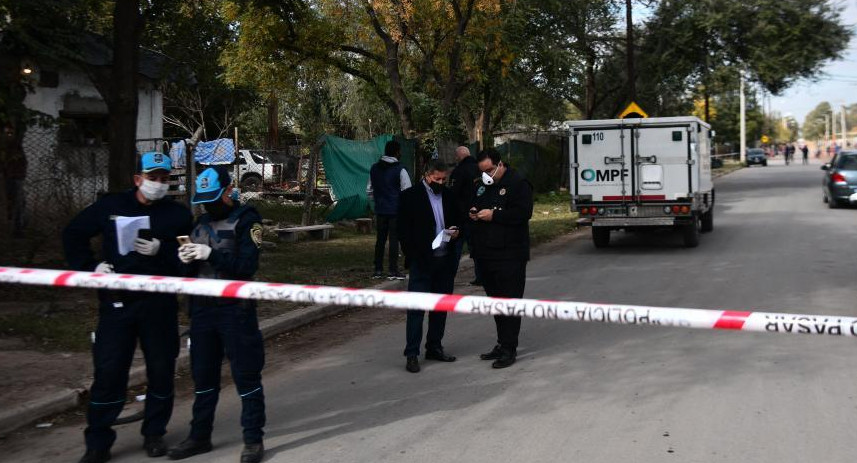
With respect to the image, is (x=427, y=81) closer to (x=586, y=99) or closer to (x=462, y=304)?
(x=586, y=99)

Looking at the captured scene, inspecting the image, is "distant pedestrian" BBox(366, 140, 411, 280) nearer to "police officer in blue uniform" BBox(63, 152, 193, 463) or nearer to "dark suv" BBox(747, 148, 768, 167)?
"police officer in blue uniform" BBox(63, 152, 193, 463)

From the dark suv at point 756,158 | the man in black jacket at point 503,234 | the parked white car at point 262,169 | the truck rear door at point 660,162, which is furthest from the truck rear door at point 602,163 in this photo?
the dark suv at point 756,158

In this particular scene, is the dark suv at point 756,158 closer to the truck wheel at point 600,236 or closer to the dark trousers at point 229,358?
the truck wheel at point 600,236

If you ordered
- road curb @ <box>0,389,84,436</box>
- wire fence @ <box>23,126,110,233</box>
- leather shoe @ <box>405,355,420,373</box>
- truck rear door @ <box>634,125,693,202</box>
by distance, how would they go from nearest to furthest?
road curb @ <box>0,389,84,436</box>
leather shoe @ <box>405,355,420,373</box>
wire fence @ <box>23,126,110,233</box>
truck rear door @ <box>634,125,693,202</box>

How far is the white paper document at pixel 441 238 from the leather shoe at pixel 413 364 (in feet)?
3.10

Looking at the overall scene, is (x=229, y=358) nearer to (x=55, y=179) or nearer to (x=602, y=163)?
(x=55, y=179)

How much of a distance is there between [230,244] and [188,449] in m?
1.25

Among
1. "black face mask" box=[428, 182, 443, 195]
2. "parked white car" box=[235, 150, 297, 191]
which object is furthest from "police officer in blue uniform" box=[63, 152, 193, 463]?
"parked white car" box=[235, 150, 297, 191]

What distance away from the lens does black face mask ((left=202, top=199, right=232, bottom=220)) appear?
4.73m

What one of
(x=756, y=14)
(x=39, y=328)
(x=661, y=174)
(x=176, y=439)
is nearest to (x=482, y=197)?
(x=176, y=439)

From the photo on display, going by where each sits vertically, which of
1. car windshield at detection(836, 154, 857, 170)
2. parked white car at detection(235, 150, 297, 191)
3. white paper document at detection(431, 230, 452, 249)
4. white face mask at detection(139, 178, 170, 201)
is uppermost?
parked white car at detection(235, 150, 297, 191)

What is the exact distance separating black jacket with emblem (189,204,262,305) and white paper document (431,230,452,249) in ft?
7.42

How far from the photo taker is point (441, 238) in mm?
6840

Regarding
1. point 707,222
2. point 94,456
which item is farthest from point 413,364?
point 707,222
